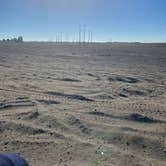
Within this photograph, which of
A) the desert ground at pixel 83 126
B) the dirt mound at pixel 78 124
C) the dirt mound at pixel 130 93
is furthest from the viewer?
the dirt mound at pixel 130 93

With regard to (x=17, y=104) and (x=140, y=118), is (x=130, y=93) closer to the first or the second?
(x=140, y=118)

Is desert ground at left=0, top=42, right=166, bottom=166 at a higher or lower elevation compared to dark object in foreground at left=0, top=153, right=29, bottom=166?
lower

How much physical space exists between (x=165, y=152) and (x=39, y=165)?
2.06 m

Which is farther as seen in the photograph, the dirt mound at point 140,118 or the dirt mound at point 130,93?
the dirt mound at point 130,93

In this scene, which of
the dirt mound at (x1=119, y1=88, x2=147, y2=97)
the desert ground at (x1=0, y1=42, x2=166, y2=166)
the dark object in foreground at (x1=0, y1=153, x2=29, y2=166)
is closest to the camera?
the dark object in foreground at (x1=0, y1=153, x2=29, y2=166)

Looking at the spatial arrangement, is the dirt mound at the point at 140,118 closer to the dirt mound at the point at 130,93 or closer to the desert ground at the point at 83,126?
the desert ground at the point at 83,126

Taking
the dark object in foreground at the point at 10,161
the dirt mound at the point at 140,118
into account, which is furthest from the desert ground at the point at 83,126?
the dark object in foreground at the point at 10,161

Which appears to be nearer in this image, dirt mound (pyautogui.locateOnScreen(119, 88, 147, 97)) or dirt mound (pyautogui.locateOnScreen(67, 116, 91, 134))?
dirt mound (pyautogui.locateOnScreen(67, 116, 91, 134))

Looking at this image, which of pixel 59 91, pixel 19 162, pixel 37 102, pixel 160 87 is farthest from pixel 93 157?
pixel 160 87

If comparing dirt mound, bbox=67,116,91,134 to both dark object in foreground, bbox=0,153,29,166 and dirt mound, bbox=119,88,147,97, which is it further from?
dark object in foreground, bbox=0,153,29,166

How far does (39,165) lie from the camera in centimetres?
432

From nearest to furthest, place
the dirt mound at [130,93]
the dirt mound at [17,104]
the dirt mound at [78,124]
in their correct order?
the dirt mound at [78,124] < the dirt mound at [17,104] < the dirt mound at [130,93]

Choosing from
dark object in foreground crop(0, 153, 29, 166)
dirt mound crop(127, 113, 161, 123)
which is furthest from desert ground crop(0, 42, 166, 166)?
dark object in foreground crop(0, 153, 29, 166)

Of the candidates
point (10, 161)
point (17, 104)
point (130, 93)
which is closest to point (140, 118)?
point (130, 93)
